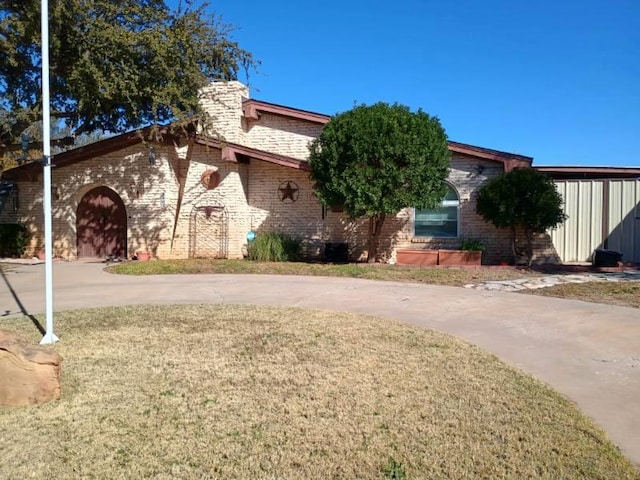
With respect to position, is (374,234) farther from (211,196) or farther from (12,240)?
(12,240)

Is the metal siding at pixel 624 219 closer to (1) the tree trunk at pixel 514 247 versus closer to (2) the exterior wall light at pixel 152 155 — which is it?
(1) the tree trunk at pixel 514 247

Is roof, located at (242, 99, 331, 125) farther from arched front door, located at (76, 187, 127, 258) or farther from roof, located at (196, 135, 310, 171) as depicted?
arched front door, located at (76, 187, 127, 258)

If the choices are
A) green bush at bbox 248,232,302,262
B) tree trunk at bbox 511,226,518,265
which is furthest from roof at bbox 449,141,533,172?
green bush at bbox 248,232,302,262

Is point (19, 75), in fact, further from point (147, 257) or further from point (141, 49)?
point (147, 257)

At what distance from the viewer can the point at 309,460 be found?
11.1ft

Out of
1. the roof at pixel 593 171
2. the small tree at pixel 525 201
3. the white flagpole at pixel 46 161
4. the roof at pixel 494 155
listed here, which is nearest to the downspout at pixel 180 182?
the roof at pixel 494 155

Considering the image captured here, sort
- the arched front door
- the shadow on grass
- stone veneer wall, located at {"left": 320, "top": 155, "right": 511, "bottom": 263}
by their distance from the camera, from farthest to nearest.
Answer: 1. the arched front door
2. stone veneer wall, located at {"left": 320, "top": 155, "right": 511, "bottom": 263}
3. the shadow on grass

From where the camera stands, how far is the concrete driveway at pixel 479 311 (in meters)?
4.94

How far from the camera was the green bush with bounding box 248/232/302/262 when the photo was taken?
15.9m

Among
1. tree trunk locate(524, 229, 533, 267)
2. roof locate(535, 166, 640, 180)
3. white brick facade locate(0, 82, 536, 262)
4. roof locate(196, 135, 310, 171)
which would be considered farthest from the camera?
white brick facade locate(0, 82, 536, 262)

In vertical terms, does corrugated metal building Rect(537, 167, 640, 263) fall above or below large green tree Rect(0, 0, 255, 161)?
below

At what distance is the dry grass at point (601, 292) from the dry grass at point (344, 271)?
1.68m

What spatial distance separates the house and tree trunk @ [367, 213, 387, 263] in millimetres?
809

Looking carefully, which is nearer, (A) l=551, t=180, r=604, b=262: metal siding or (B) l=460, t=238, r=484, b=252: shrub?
(B) l=460, t=238, r=484, b=252: shrub
